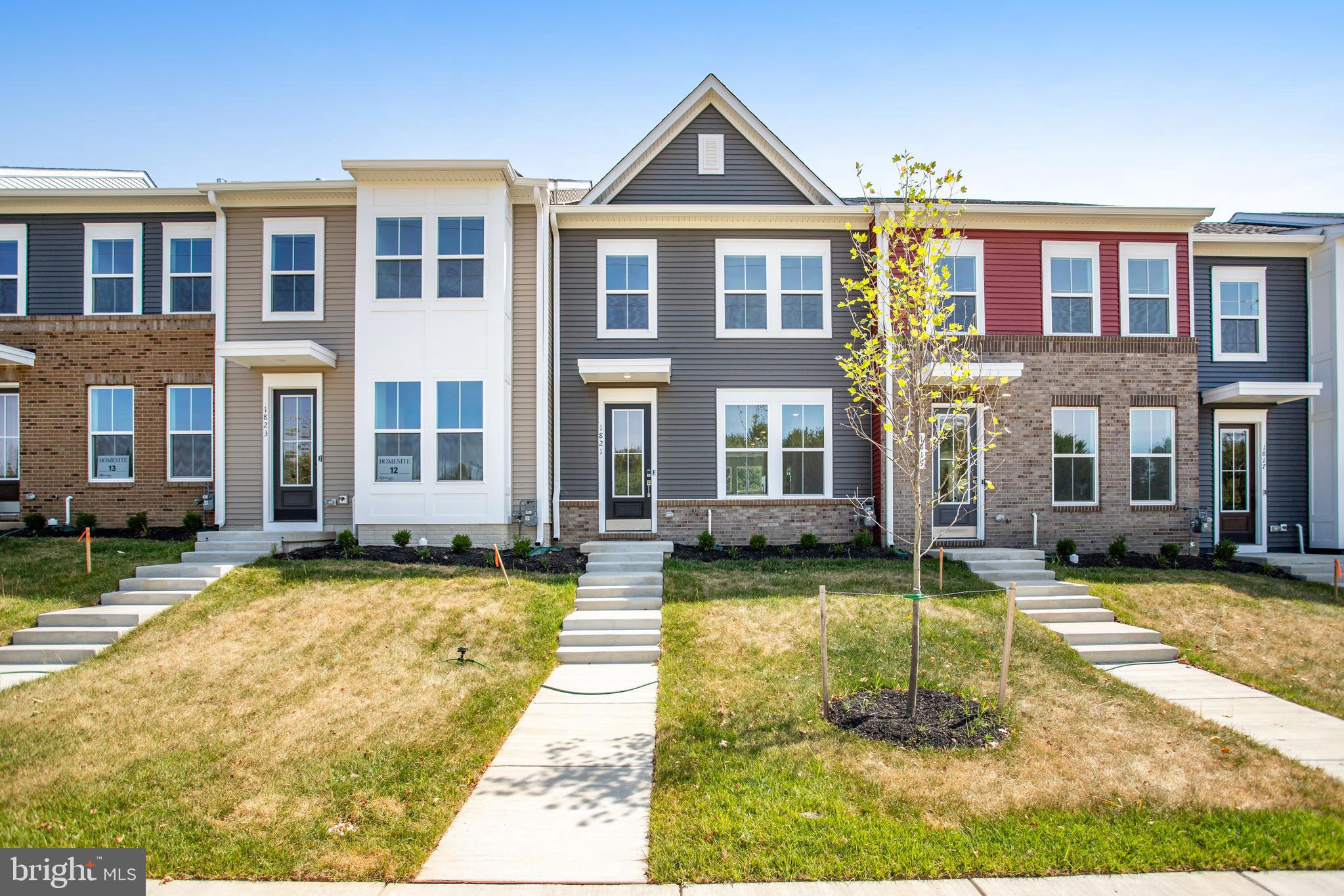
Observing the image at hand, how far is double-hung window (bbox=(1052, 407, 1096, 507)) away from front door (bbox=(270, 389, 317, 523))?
13364 millimetres

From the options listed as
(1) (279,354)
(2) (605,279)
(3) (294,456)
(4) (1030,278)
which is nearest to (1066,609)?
(4) (1030,278)

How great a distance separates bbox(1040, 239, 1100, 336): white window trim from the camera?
13578 mm

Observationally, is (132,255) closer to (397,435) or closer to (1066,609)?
(397,435)

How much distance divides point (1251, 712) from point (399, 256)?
12632 millimetres

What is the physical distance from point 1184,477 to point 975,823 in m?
12.0

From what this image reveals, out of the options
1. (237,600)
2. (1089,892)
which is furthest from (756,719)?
(237,600)

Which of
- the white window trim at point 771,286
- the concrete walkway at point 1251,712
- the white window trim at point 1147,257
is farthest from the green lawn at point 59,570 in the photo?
the white window trim at point 1147,257

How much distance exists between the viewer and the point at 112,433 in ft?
43.3

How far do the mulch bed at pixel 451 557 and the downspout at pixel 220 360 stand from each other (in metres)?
2.14

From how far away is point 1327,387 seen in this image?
14.1 m

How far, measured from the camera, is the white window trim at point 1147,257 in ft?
44.9

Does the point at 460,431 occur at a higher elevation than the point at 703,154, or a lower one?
lower

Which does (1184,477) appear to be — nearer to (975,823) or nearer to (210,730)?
(975,823)

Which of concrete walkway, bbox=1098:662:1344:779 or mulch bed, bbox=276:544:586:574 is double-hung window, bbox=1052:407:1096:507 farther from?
mulch bed, bbox=276:544:586:574
